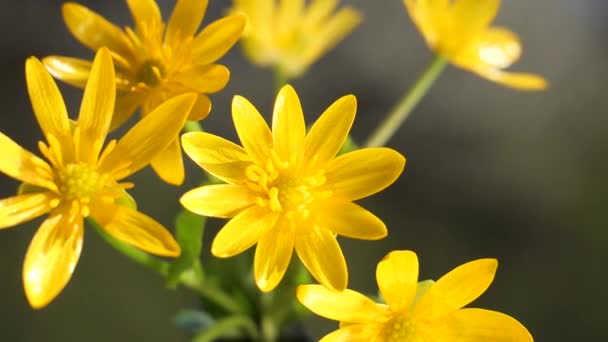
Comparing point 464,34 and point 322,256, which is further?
point 464,34

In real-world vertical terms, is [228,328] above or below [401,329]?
below

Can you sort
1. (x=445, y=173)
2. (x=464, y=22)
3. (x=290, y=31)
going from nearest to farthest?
(x=464, y=22)
(x=290, y=31)
(x=445, y=173)

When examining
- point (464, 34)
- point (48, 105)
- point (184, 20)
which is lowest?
point (48, 105)

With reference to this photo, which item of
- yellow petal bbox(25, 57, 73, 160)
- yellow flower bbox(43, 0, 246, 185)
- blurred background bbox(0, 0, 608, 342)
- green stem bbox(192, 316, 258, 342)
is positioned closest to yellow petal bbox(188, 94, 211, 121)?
yellow flower bbox(43, 0, 246, 185)

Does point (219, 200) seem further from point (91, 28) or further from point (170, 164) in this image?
point (91, 28)

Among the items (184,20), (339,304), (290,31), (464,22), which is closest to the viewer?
(339,304)

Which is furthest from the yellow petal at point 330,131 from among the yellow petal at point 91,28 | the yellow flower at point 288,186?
the yellow petal at point 91,28

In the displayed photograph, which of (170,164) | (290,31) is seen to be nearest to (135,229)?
(170,164)
